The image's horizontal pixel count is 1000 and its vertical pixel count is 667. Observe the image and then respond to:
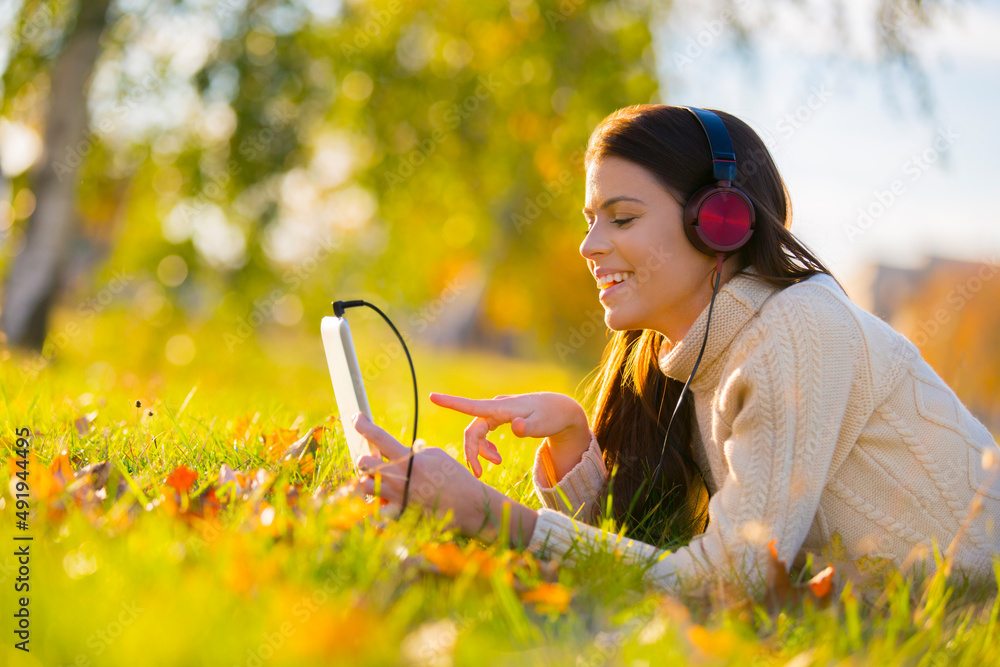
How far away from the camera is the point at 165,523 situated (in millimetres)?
1514

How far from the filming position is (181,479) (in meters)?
1.92

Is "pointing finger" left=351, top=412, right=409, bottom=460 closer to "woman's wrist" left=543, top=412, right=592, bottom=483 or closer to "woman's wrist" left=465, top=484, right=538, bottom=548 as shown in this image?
"woman's wrist" left=465, top=484, right=538, bottom=548

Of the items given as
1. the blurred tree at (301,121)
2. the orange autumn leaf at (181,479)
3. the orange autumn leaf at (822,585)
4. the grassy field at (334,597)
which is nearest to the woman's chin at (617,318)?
the grassy field at (334,597)

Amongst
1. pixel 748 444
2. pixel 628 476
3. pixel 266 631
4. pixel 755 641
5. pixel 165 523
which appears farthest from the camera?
pixel 628 476

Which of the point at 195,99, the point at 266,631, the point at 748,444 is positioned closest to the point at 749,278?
the point at 748,444

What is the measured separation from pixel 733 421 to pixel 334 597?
114 centimetres

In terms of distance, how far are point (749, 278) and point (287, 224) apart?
6.05 m

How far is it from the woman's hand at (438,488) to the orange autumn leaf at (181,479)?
0.44 metres

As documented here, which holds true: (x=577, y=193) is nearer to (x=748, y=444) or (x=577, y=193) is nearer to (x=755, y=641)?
(x=748, y=444)

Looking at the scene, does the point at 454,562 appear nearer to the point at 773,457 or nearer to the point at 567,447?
the point at 773,457

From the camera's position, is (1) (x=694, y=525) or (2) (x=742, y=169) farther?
(1) (x=694, y=525)

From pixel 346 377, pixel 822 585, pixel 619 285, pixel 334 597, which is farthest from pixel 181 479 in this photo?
pixel 822 585

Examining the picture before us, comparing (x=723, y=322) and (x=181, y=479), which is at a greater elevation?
(x=723, y=322)

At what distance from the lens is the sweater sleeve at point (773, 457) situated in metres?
1.78
